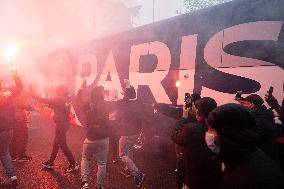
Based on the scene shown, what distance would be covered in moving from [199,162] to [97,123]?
8.11ft

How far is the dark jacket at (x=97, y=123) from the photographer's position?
5293mm

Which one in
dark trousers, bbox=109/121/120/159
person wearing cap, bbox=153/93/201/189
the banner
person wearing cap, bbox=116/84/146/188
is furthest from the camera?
dark trousers, bbox=109/121/120/159

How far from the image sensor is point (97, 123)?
531 cm

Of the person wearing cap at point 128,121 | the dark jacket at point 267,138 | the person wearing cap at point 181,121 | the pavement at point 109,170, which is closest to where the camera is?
the person wearing cap at point 181,121

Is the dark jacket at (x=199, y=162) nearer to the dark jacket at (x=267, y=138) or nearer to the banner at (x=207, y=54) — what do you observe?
the dark jacket at (x=267, y=138)

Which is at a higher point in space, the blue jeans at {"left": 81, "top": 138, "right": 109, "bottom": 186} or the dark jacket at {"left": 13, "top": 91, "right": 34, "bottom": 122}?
the dark jacket at {"left": 13, "top": 91, "right": 34, "bottom": 122}

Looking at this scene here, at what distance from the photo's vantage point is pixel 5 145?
5918 mm

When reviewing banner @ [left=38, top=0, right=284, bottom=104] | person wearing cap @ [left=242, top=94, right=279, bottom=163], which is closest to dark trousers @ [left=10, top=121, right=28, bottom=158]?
banner @ [left=38, top=0, right=284, bottom=104]

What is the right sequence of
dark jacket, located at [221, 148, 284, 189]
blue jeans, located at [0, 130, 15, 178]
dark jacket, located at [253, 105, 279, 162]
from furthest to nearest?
blue jeans, located at [0, 130, 15, 178] → dark jacket, located at [253, 105, 279, 162] → dark jacket, located at [221, 148, 284, 189]

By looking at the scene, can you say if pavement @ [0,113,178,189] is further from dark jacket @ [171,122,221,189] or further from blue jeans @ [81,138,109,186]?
dark jacket @ [171,122,221,189]

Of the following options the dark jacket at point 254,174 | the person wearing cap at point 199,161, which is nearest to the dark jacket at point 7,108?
the person wearing cap at point 199,161

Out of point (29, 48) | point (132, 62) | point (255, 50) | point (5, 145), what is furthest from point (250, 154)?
point (29, 48)

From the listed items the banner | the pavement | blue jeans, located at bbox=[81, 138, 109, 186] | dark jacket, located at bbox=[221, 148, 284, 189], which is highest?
the banner

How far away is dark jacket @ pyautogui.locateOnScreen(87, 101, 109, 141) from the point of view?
5293 mm
